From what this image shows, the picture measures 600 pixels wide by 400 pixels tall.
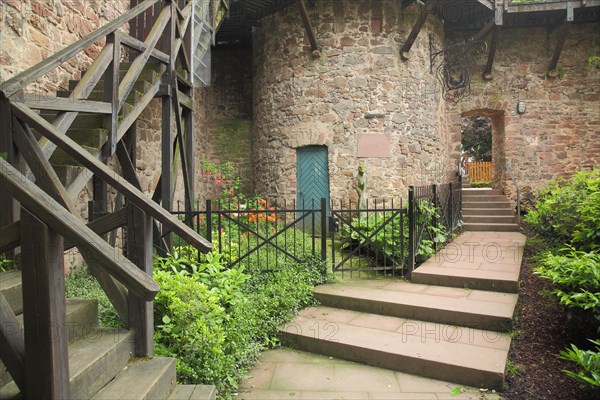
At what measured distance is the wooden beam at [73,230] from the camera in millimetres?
1673

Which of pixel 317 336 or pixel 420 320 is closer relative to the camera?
pixel 317 336

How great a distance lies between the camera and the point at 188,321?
309cm

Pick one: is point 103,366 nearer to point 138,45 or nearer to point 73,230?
point 73,230

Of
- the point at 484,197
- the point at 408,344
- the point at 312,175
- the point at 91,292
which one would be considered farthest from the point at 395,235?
the point at 484,197

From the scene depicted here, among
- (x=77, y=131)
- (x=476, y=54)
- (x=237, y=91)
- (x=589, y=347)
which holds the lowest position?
(x=589, y=347)

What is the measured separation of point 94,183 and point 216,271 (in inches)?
104

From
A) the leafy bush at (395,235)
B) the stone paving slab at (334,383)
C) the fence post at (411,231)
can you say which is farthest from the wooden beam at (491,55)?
the stone paving slab at (334,383)

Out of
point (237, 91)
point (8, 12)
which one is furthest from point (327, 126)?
point (8, 12)

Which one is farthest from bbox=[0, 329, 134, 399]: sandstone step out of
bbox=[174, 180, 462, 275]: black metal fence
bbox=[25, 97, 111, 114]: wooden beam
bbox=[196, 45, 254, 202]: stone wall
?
bbox=[196, 45, 254, 202]: stone wall

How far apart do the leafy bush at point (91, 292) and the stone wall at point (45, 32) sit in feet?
6.68

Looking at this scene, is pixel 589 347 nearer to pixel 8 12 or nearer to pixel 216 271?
pixel 216 271

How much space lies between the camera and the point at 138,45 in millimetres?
4371

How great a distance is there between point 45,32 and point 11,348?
4030mm

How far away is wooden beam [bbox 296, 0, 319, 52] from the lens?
824 centimetres
